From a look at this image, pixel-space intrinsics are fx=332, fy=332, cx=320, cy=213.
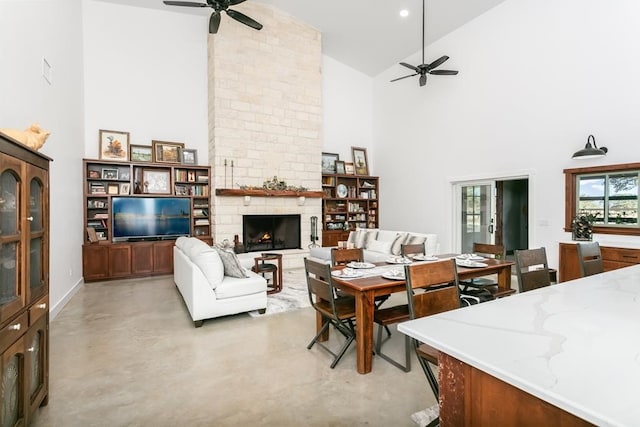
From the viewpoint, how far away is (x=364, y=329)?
8.29 ft

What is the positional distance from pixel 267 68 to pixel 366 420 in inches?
268

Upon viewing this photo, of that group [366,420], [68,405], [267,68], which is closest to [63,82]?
[267,68]

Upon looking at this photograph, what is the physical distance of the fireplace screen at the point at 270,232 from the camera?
22.9 feet

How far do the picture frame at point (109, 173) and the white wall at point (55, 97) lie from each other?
1.75 feet

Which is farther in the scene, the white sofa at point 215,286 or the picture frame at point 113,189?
the picture frame at point 113,189

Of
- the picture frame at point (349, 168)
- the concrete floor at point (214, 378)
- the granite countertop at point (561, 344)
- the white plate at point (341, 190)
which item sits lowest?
the concrete floor at point (214, 378)

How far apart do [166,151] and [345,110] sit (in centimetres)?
445

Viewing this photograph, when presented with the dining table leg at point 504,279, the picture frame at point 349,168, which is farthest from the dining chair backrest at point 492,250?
the picture frame at point 349,168

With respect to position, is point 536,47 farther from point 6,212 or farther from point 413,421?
point 6,212

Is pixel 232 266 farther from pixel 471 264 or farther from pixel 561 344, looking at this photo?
pixel 561 344

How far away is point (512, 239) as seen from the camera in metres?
8.41

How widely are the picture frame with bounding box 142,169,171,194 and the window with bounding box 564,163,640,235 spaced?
699 centimetres

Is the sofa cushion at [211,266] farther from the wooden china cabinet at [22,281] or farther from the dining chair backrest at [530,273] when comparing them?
the dining chair backrest at [530,273]

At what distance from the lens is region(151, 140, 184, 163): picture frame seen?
656cm
